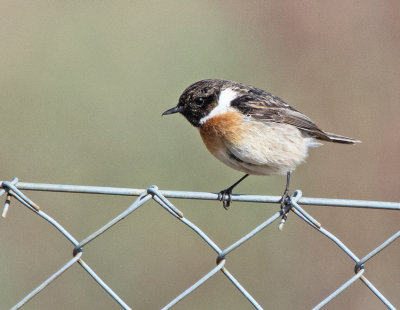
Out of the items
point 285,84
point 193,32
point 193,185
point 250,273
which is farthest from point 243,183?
point 193,32

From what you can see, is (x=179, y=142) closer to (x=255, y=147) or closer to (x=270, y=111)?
(x=270, y=111)

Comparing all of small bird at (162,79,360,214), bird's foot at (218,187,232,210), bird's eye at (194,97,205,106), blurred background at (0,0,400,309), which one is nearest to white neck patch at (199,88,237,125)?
small bird at (162,79,360,214)

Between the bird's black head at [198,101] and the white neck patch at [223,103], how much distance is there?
0.03 metres

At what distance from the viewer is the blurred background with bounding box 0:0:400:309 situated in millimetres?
6164

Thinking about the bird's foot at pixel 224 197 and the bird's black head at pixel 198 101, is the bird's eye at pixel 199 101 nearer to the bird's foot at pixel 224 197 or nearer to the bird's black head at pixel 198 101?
the bird's black head at pixel 198 101

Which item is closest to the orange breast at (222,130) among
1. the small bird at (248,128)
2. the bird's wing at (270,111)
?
the small bird at (248,128)

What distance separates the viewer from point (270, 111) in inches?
203

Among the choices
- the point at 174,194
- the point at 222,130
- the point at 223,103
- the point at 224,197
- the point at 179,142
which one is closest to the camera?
the point at 174,194

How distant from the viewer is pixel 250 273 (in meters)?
6.21

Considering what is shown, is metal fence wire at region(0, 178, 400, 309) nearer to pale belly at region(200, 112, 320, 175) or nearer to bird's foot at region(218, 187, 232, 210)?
bird's foot at region(218, 187, 232, 210)

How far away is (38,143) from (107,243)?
1495 millimetres

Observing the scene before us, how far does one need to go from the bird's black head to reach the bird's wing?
0.46 feet

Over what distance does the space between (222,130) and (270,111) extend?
0.50m

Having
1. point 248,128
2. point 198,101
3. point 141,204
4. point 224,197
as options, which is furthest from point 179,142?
point 141,204
